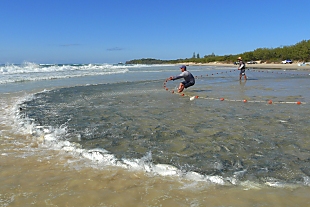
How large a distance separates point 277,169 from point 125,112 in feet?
19.0

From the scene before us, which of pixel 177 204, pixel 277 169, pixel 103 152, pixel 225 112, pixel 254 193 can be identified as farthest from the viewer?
pixel 225 112

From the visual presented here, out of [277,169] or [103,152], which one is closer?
[277,169]

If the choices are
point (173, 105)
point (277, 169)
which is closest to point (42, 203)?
point (277, 169)

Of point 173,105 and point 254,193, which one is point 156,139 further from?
point 173,105

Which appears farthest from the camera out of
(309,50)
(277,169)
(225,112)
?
(309,50)

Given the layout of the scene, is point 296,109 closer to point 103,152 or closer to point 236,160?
point 236,160

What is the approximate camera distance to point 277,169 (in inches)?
168

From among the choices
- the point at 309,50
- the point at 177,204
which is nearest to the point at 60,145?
the point at 177,204

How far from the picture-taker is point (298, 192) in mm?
3598

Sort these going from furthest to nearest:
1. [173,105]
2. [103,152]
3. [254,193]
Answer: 1. [173,105]
2. [103,152]
3. [254,193]

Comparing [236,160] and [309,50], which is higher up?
[309,50]

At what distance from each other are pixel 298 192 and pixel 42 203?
338 cm

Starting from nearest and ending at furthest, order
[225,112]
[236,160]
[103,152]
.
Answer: [236,160] → [103,152] → [225,112]

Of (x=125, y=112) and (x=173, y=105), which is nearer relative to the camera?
(x=125, y=112)
